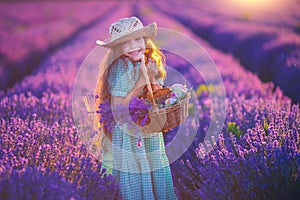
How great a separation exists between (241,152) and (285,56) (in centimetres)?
311

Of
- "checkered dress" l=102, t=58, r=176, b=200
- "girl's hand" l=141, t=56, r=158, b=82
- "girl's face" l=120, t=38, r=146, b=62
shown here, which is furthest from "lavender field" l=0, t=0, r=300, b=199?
"girl's face" l=120, t=38, r=146, b=62

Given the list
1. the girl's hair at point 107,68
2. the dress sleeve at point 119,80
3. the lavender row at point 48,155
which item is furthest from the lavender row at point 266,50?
the lavender row at point 48,155

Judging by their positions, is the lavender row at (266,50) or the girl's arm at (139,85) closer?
the girl's arm at (139,85)

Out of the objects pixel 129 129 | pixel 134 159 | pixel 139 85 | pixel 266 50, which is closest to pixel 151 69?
pixel 139 85

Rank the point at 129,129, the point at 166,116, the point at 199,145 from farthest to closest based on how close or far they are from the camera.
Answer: the point at 199,145 < the point at 129,129 < the point at 166,116

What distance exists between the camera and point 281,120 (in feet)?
9.77

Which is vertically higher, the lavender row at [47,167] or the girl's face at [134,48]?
the girl's face at [134,48]

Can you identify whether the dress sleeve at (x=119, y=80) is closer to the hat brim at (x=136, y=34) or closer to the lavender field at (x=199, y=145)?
the hat brim at (x=136, y=34)

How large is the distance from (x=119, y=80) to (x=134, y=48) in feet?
0.80

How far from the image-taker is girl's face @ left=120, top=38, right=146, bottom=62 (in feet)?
8.91

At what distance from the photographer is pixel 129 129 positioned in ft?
8.63

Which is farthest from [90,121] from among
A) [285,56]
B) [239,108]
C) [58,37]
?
[58,37]

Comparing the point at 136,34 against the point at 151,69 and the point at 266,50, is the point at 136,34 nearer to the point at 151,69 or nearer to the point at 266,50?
the point at 151,69

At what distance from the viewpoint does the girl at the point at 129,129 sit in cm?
268
